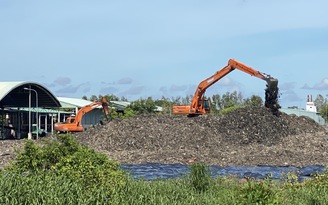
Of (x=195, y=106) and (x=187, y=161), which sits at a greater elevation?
(x=195, y=106)

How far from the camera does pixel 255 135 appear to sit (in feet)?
91.0

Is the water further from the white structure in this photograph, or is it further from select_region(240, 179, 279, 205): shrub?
the white structure

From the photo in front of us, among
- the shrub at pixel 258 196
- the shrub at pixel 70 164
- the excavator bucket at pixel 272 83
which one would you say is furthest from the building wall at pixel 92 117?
the shrub at pixel 258 196

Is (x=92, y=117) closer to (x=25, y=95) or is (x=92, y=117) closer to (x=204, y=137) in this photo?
(x=25, y=95)

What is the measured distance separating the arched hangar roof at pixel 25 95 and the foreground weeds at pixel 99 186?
30.3m

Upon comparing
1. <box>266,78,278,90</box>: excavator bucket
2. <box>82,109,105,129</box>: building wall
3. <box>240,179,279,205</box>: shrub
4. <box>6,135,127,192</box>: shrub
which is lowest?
<box>240,179,279,205</box>: shrub

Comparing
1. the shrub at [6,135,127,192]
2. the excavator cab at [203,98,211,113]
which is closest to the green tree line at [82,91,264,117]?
the excavator cab at [203,98,211,113]

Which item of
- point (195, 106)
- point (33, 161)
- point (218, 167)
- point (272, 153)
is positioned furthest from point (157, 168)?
point (195, 106)

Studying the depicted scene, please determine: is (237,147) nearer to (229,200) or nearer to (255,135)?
(255,135)

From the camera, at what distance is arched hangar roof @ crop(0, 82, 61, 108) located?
4034cm

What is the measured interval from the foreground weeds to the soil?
10.4 m

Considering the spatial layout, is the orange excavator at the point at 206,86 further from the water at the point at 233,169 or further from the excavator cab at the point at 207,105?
the water at the point at 233,169

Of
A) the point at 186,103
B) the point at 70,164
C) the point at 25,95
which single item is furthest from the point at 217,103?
the point at 70,164

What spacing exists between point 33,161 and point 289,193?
4.55m
